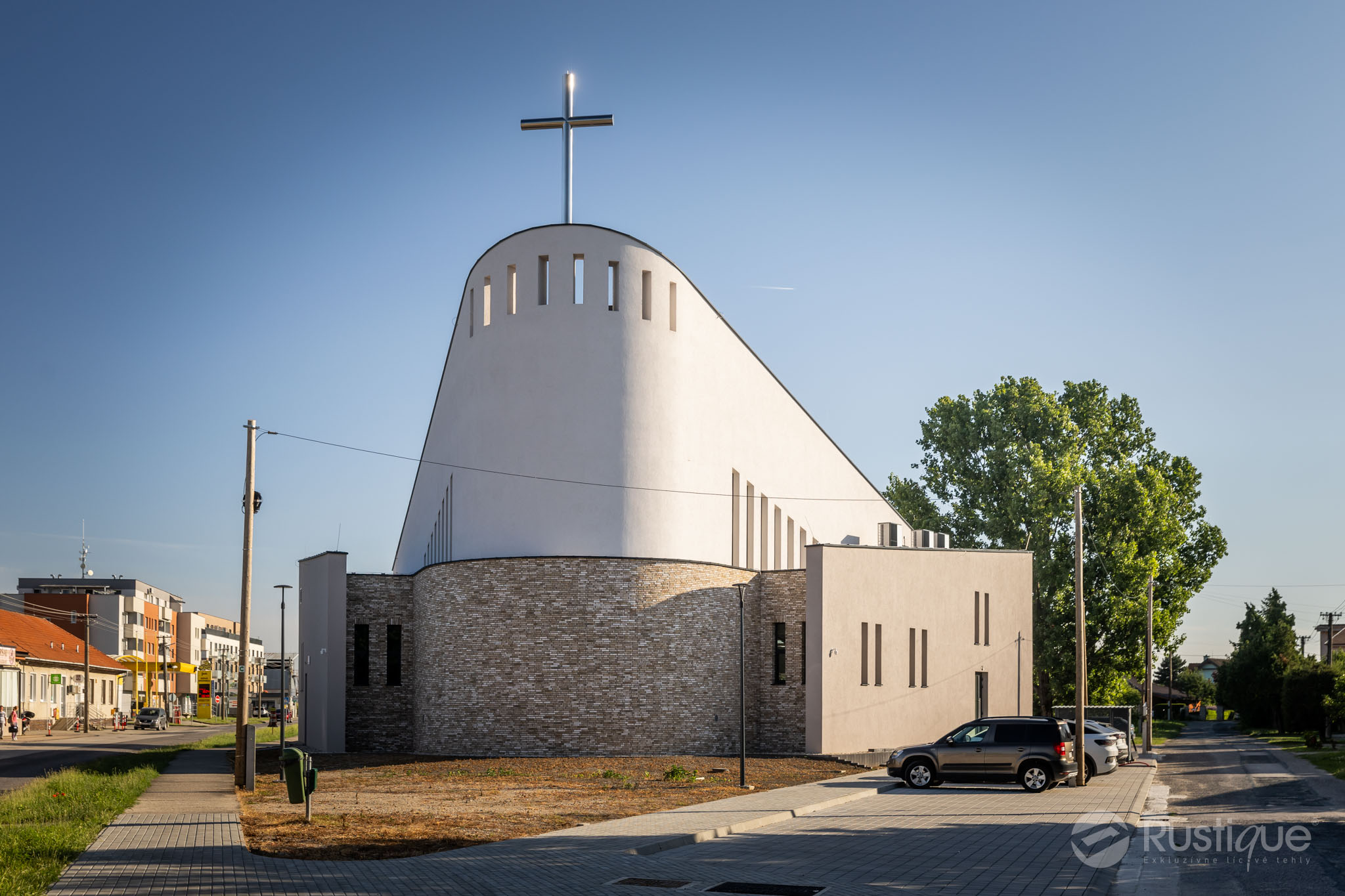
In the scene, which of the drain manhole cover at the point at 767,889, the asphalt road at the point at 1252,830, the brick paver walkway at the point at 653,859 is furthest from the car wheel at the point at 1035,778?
the drain manhole cover at the point at 767,889

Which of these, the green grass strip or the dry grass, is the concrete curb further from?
the green grass strip

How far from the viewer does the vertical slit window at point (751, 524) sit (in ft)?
135

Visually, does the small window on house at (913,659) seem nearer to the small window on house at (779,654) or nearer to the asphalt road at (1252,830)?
the small window on house at (779,654)

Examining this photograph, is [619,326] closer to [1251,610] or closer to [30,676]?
[30,676]

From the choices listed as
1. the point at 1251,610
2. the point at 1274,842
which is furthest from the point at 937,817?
the point at 1251,610

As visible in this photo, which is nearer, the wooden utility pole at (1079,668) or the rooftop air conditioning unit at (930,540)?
the wooden utility pole at (1079,668)

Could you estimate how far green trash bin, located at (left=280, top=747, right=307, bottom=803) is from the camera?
58.7 feet

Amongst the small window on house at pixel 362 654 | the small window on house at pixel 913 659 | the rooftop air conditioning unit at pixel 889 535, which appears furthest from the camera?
the rooftop air conditioning unit at pixel 889 535

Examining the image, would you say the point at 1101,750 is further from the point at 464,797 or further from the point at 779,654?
the point at 464,797

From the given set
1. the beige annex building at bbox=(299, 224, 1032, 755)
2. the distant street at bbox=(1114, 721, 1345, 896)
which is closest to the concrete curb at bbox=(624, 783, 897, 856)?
the distant street at bbox=(1114, 721, 1345, 896)

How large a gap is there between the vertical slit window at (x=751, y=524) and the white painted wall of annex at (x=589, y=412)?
156cm

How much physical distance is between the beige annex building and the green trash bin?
1549 cm

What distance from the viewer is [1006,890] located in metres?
12.0

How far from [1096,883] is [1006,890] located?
130 cm
